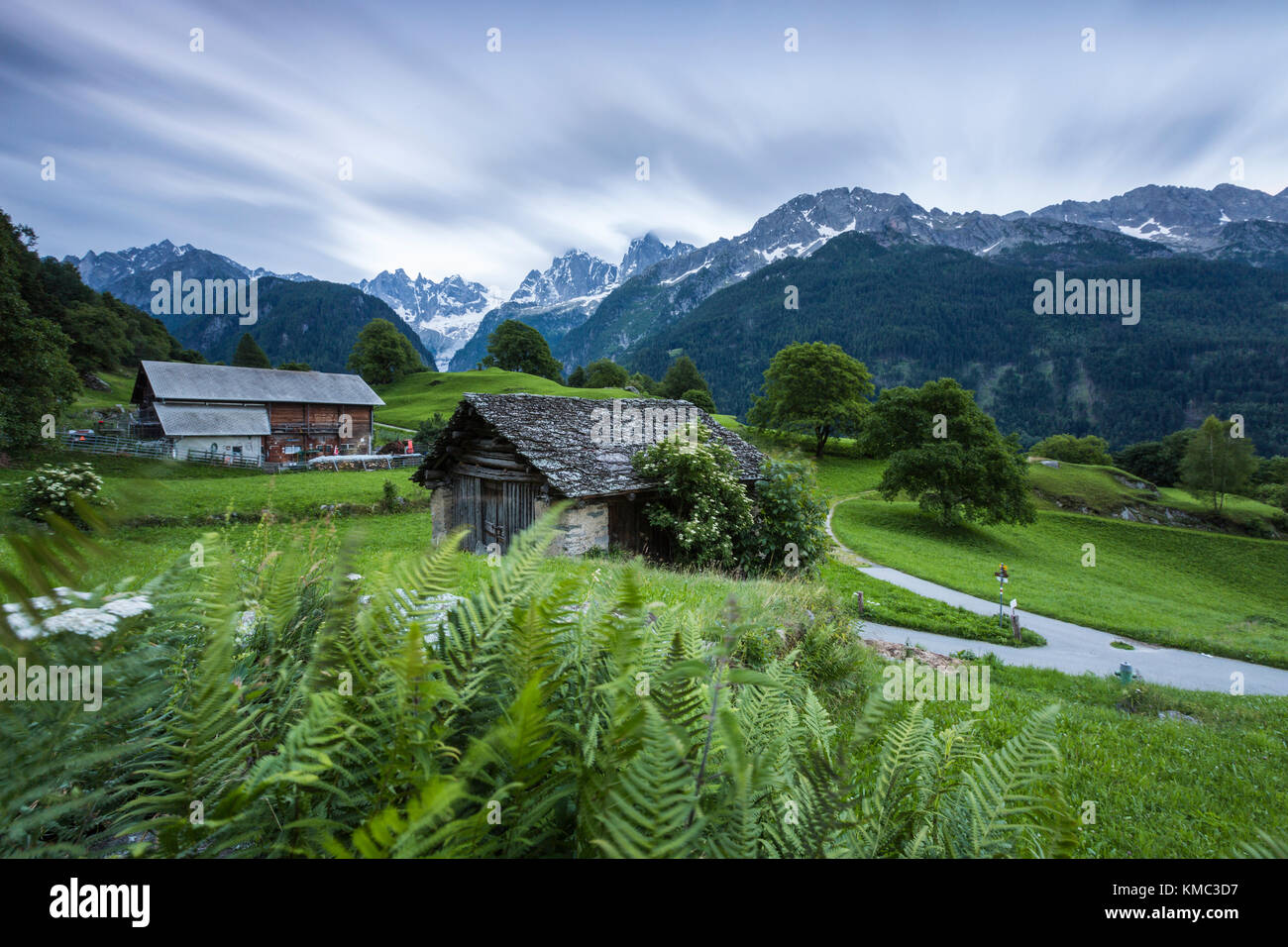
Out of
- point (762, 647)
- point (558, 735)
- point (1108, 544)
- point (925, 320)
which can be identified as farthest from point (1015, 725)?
point (925, 320)

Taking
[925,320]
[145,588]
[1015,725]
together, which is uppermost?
[925,320]

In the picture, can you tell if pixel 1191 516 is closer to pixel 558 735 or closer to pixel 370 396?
pixel 558 735

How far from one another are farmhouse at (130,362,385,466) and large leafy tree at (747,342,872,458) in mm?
39567

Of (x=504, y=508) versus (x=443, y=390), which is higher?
(x=443, y=390)

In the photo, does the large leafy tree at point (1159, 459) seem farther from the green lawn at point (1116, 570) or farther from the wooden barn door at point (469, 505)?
the wooden barn door at point (469, 505)

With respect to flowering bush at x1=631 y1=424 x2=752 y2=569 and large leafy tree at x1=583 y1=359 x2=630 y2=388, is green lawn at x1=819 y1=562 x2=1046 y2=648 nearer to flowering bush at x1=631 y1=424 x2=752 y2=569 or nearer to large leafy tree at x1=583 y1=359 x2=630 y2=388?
flowering bush at x1=631 y1=424 x2=752 y2=569

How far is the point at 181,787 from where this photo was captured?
81 cm

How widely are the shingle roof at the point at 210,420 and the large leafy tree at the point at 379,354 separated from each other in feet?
132

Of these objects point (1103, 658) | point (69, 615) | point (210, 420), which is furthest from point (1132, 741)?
point (210, 420)

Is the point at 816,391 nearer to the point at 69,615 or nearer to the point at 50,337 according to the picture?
the point at 50,337

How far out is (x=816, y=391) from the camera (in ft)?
173

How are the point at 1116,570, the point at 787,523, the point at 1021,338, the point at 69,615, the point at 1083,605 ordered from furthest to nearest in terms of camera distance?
the point at 1021,338 < the point at 1116,570 < the point at 1083,605 < the point at 787,523 < the point at 69,615

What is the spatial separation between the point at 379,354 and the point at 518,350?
2048cm
